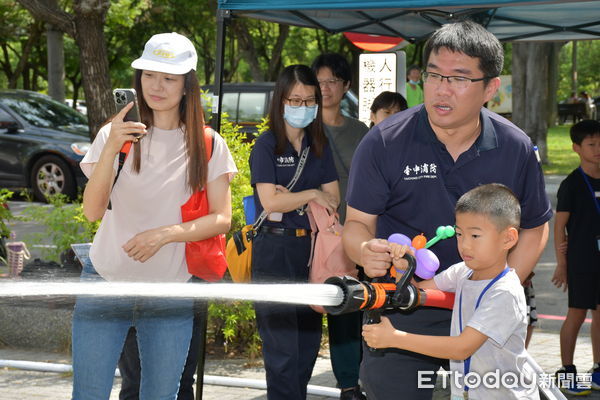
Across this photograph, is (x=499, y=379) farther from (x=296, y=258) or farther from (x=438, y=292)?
(x=296, y=258)

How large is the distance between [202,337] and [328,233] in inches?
33.3

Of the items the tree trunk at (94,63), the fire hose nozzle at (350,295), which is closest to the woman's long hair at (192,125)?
the fire hose nozzle at (350,295)

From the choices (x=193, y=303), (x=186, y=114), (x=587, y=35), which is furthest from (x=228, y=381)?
(x=587, y=35)

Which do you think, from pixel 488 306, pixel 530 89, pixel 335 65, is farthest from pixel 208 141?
pixel 530 89

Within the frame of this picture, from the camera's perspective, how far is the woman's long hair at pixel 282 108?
5160mm

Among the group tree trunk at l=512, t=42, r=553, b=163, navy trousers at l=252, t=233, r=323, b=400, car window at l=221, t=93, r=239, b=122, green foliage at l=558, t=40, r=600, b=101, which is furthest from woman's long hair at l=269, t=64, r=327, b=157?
green foliage at l=558, t=40, r=600, b=101

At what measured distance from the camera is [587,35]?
7918 millimetres

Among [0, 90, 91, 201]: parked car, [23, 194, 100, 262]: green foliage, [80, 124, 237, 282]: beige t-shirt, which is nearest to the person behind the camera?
[80, 124, 237, 282]: beige t-shirt

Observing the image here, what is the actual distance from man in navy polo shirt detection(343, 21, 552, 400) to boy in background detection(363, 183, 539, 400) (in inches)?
9.7

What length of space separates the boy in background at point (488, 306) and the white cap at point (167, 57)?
4.49 ft

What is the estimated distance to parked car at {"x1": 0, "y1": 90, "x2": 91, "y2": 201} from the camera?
15852 mm

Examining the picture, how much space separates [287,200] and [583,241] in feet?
7.23

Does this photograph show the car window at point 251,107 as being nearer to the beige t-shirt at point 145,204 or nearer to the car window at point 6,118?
the car window at point 6,118

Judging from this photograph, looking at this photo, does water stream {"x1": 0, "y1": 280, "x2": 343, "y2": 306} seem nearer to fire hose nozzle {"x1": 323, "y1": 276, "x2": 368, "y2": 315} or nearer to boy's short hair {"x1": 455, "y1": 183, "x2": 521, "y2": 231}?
fire hose nozzle {"x1": 323, "y1": 276, "x2": 368, "y2": 315}
